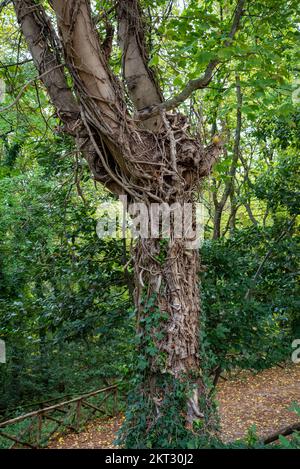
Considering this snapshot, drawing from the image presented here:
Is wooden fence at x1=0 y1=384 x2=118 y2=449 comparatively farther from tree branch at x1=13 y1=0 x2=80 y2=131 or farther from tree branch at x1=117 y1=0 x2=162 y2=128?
tree branch at x1=117 y1=0 x2=162 y2=128

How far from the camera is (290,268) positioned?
742 centimetres

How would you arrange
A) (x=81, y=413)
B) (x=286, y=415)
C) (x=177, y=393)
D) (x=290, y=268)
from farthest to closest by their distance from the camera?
(x=81, y=413)
(x=286, y=415)
(x=290, y=268)
(x=177, y=393)

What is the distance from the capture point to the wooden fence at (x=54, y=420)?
7.81 metres

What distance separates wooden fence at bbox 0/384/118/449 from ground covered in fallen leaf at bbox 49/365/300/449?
199mm

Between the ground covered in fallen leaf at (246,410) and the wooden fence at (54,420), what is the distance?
199 mm

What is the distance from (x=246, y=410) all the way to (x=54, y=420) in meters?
4.05

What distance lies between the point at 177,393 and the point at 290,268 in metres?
4.33

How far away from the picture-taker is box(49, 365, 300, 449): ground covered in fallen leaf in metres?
7.96

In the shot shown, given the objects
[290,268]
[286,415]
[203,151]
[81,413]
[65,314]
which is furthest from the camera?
[81,413]

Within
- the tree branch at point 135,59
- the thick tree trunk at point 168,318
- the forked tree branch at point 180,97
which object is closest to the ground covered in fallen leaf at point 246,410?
the thick tree trunk at point 168,318
